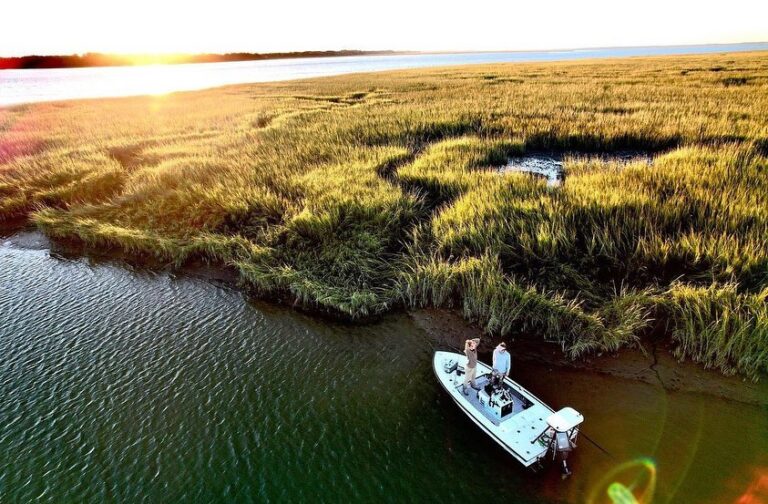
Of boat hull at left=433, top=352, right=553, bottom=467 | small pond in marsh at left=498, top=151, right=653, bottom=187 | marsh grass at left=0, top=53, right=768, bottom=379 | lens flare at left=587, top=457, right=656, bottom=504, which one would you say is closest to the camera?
A: lens flare at left=587, top=457, right=656, bottom=504

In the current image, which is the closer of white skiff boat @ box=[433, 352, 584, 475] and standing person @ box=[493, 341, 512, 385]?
white skiff boat @ box=[433, 352, 584, 475]

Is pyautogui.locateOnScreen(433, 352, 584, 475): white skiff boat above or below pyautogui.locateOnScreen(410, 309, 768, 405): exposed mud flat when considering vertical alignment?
above

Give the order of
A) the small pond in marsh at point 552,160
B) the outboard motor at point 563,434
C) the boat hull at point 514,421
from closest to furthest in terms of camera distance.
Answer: the outboard motor at point 563,434
the boat hull at point 514,421
the small pond in marsh at point 552,160

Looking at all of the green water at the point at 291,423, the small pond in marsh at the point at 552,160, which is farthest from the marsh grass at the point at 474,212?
the green water at the point at 291,423

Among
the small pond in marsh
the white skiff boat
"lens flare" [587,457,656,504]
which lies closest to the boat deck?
the white skiff boat

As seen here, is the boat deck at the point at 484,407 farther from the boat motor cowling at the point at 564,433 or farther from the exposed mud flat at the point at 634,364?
the exposed mud flat at the point at 634,364

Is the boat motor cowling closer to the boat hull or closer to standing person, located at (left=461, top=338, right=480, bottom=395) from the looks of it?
→ the boat hull

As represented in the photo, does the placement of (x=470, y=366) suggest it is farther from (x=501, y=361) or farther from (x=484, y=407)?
(x=484, y=407)
